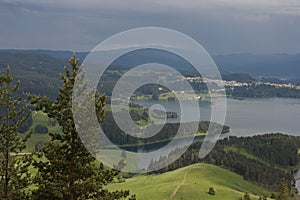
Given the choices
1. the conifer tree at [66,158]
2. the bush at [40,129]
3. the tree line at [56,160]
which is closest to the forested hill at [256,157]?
the bush at [40,129]

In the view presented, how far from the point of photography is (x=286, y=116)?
620ft

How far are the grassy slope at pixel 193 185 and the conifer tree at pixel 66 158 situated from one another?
183 feet

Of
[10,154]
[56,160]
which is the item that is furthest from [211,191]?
[56,160]

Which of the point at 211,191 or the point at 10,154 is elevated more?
the point at 10,154

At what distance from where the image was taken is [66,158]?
15297 millimetres

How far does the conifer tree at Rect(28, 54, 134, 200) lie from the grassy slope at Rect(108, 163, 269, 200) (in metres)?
55.9

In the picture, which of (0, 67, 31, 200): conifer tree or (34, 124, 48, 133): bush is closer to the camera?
(0, 67, 31, 200): conifer tree

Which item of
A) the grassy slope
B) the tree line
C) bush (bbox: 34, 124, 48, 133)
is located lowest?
the grassy slope

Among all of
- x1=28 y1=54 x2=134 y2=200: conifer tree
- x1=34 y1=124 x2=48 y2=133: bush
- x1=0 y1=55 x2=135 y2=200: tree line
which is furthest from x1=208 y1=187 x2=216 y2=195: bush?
x1=34 y1=124 x2=48 y2=133: bush

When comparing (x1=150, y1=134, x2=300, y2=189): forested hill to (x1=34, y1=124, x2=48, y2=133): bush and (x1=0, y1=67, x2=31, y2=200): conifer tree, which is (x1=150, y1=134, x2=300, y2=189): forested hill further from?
(x1=0, y1=67, x2=31, y2=200): conifer tree

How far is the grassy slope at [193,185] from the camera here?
71.8 metres

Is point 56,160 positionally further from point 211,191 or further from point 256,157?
point 256,157

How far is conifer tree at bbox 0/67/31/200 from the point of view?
15.8m

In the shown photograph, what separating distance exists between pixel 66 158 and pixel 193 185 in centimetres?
6413
